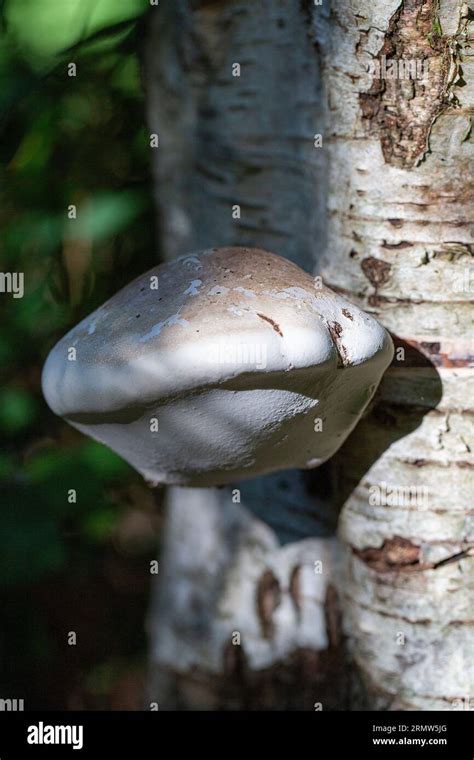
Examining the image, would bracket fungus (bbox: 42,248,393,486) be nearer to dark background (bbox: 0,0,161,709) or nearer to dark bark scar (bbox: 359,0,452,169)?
dark bark scar (bbox: 359,0,452,169)

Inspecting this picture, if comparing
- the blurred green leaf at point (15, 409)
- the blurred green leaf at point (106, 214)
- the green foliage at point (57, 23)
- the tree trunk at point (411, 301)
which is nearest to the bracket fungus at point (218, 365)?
the tree trunk at point (411, 301)

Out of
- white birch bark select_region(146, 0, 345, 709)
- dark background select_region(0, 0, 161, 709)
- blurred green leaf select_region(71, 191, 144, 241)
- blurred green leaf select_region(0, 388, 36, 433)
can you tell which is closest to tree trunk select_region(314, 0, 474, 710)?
white birch bark select_region(146, 0, 345, 709)

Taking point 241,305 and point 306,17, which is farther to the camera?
point 306,17

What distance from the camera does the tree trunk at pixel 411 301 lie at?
1.08 m

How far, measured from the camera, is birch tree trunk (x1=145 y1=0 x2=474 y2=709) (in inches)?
43.4

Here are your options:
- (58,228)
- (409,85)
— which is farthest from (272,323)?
(58,228)

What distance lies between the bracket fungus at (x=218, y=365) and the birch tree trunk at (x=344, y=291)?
0.15 meters

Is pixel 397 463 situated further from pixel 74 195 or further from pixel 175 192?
pixel 74 195

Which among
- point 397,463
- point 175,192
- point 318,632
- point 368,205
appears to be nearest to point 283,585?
point 318,632

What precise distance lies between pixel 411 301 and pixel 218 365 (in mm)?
392

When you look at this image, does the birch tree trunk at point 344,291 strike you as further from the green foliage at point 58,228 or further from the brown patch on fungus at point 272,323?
the brown patch on fungus at point 272,323

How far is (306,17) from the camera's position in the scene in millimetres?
1230

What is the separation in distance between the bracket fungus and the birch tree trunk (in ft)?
0.50

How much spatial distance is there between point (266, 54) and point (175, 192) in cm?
57
